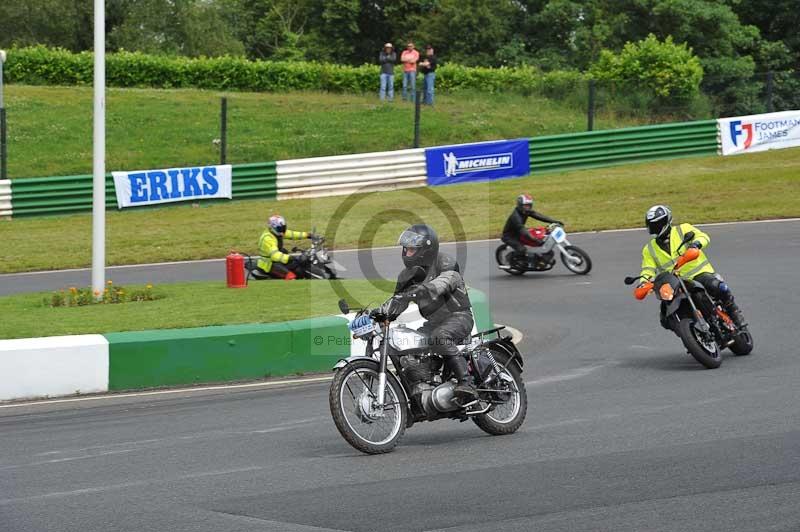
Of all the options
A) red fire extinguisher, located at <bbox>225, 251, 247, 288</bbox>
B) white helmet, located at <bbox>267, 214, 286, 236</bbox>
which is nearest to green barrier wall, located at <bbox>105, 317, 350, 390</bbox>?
red fire extinguisher, located at <bbox>225, 251, 247, 288</bbox>

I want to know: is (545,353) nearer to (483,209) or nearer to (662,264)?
(662,264)

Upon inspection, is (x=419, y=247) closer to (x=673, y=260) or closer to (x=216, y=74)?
(x=673, y=260)

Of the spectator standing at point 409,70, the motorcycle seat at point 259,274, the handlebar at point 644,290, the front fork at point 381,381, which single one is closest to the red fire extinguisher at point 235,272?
the motorcycle seat at point 259,274

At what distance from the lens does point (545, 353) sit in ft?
46.0

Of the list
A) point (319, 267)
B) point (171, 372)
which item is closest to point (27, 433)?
point (171, 372)

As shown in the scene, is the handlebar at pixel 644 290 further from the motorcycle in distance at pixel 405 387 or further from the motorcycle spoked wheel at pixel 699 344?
the motorcycle in distance at pixel 405 387

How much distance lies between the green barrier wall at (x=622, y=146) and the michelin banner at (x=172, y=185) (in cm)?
808

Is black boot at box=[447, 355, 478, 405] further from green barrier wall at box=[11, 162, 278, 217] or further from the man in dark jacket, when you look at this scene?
the man in dark jacket

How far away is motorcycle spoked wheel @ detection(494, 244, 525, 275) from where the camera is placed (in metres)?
20.9

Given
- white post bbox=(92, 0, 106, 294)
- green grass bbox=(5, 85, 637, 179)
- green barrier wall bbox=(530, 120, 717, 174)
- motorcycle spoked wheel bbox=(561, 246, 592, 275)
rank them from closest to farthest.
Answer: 1. white post bbox=(92, 0, 106, 294)
2. motorcycle spoked wheel bbox=(561, 246, 592, 275)
3. green barrier wall bbox=(530, 120, 717, 174)
4. green grass bbox=(5, 85, 637, 179)

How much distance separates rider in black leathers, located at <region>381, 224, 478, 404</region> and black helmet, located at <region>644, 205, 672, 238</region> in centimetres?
445

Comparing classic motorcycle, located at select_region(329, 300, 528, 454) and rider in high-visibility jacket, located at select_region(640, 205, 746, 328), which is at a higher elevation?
rider in high-visibility jacket, located at select_region(640, 205, 746, 328)

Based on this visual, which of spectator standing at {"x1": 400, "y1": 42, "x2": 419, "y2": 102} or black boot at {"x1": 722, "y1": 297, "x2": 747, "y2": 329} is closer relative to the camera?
black boot at {"x1": 722, "y1": 297, "x2": 747, "y2": 329}

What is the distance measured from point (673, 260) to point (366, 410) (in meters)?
5.59
